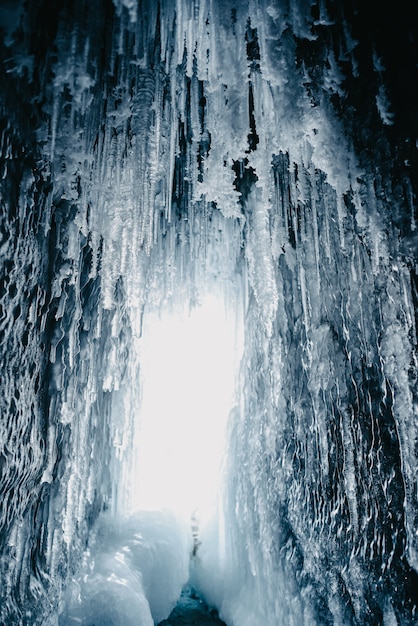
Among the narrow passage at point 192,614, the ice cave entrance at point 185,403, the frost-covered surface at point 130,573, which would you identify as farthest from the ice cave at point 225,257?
the ice cave entrance at point 185,403

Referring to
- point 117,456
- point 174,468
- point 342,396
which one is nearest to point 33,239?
point 342,396

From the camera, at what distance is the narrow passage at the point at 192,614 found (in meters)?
5.04

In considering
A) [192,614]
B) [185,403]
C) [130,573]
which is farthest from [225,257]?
[192,614]

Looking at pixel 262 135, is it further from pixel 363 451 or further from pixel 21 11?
pixel 363 451

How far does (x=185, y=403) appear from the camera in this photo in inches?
321

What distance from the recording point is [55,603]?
3223 millimetres

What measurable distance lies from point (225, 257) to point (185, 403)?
394cm

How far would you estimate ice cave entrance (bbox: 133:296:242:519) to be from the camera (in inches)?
243

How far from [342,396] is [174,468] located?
199 inches

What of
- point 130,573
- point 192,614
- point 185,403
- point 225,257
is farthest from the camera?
point 185,403

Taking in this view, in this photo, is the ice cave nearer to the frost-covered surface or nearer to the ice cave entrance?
the frost-covered surface

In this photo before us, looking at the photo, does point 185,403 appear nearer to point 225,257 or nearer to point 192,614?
point 192,614

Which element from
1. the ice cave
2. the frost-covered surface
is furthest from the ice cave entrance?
the ice cave

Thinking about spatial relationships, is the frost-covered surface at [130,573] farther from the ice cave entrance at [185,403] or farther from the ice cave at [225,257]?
the ice cave entrance at [185,403]
